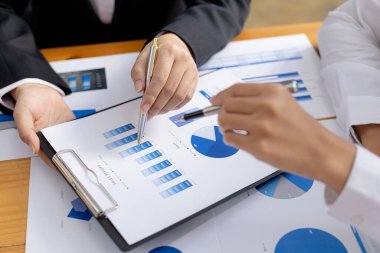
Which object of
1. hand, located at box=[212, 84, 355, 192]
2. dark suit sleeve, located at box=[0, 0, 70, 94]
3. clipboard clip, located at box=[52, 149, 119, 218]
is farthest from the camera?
dark suit sleeve, located at box=[0, 0, 70, 94]

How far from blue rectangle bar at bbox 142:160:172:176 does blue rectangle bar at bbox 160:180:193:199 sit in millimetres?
34

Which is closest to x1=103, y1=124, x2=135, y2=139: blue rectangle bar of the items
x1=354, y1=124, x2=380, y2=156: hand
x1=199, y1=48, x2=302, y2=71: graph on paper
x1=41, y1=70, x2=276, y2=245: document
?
x1=41, y1=70, x2=276, y2=245: document

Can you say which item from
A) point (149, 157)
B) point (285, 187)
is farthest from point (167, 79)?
point (285, 187)

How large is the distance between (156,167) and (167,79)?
0.14 metres

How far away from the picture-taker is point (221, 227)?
55cm

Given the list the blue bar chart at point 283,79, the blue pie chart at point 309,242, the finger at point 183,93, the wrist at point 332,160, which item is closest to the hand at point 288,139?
the wrist at point 332,160

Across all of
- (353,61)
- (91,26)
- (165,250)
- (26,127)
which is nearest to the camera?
(165,250)

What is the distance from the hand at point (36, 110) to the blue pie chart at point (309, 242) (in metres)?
0.34

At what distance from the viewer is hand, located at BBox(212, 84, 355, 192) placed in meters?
0.41

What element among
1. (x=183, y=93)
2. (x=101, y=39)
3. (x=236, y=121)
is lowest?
(x=101, y=39)

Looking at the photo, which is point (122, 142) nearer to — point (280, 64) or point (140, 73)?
point (140, 73)

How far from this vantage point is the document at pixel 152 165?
1.73 feet

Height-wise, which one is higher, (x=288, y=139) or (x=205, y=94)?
(x=288, y=139)

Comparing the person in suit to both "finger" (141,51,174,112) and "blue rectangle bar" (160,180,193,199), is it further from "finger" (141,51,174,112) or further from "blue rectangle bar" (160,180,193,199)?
"blue rectangle bar" (160,180,193,199)
